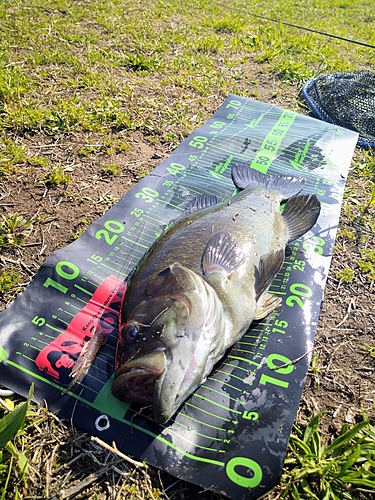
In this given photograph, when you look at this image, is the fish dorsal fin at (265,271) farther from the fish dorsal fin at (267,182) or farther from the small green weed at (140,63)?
the small green weed at (140,63)

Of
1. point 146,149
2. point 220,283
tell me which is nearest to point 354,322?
point 220,283

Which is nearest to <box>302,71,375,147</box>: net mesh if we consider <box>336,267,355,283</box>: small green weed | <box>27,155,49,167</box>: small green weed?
<box>336,267,355,283</box>: small green weed

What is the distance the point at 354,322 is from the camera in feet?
9.36

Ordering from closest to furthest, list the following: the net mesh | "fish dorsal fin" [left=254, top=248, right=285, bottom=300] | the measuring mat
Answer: the measuring mat < "fish dorsal fin" [left=254, top=248, right=285, bottom=300] < the net mesh

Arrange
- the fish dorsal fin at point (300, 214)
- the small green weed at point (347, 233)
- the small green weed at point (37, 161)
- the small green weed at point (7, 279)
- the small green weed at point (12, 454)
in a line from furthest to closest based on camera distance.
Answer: the small green weed at point (37, 161), the small green weed at point (347, 233), the fish dorsal fin at point (300, 214), the small green weed at point (7, 279), the small green weed at point (12, 454)

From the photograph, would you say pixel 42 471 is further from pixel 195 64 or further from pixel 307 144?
pixel 195 64

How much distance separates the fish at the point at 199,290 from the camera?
1.94 metres

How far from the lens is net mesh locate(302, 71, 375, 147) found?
4668mm

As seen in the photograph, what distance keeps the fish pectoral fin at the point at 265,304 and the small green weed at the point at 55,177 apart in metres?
2.05

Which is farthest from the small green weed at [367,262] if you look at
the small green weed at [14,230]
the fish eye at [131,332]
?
the small green weed at [14,230]

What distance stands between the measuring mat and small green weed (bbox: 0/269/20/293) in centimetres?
16

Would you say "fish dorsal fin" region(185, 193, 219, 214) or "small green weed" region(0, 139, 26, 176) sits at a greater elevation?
"fish dorsal fin" region(185, 193, 219, 214)

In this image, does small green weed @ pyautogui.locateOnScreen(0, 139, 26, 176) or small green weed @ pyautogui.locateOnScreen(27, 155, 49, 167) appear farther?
small green weed @ pyautogui.locateOnScreen(27, 155, 49, 167)

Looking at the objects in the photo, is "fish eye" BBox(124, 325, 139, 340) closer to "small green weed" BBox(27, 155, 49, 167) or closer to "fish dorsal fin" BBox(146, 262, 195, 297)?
"fish dorsal fin" BBox(146, 262, 195, 297)
